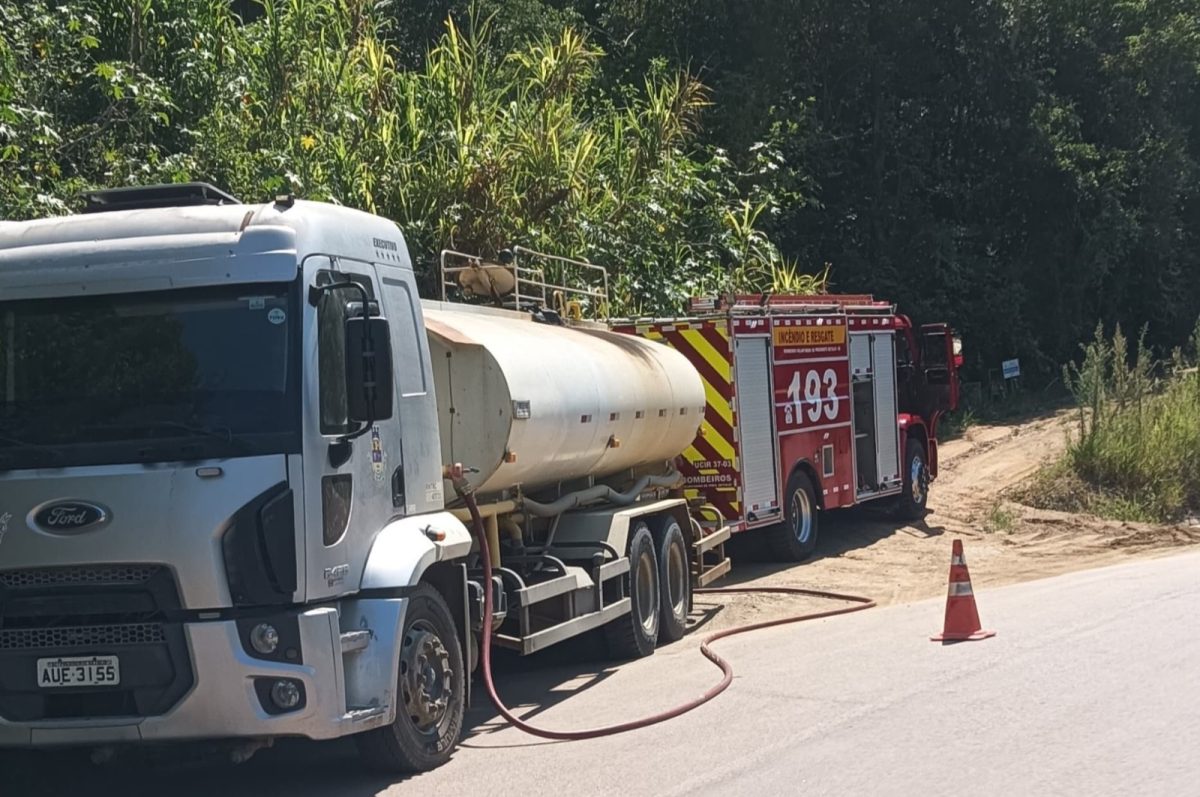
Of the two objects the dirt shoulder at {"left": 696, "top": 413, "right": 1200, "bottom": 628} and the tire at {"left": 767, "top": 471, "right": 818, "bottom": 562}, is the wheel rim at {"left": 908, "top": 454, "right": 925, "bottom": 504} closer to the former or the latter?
the dirt shoulder at {"left": 696, "top": 413, "right": 1200, "bottom": 628}

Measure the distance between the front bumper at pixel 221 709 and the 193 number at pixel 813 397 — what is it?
34.5 feet

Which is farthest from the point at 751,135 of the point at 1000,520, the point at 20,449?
the point at 20,449

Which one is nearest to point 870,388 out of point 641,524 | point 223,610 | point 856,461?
point 856,461

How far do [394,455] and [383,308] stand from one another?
0.87 m

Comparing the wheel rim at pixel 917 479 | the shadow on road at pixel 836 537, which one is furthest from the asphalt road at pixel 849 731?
the wheel rim at pixel 917 479

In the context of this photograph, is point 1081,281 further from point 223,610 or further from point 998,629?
point 223,610

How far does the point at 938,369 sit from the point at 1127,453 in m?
3.06

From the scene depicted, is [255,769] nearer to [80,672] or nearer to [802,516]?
[80,672]

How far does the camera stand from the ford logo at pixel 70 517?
21.6 ft

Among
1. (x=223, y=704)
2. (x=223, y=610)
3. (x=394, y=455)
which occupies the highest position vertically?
(x=394, y=455)

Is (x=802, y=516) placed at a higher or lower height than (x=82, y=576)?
lower

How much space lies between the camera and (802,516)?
675 inches

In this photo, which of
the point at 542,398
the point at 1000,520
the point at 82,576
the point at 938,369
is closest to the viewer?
the point at 82,576

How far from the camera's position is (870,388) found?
19.0m
